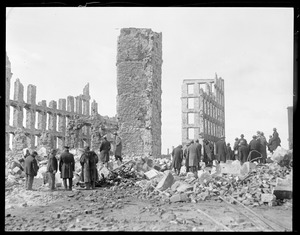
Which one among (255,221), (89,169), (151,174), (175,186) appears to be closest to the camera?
(255,221)

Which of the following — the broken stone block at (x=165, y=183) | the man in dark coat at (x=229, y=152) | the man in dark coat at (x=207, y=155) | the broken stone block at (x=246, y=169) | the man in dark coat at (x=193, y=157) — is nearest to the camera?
the broken stone block at (x=165, y=183)

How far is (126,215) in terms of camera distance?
8.35 meters

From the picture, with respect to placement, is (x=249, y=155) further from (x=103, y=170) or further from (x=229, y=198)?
(x=103, y=170)

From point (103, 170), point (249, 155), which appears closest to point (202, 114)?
point (249, 155)

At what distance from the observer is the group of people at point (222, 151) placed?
39.0 feet

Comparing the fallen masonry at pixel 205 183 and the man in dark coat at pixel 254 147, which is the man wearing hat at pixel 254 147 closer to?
the man in dark coat at pixel 254 147

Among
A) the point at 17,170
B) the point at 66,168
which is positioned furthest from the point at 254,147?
the point at 17,170

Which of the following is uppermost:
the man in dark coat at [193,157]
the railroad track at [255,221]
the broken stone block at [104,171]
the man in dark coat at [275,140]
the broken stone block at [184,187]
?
the man in dark coat at [275,140]

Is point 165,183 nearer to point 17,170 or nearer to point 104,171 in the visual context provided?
point 104,171

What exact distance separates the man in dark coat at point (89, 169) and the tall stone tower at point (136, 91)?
4563mm

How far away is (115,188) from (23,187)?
240 cm

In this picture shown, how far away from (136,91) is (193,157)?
4435mm

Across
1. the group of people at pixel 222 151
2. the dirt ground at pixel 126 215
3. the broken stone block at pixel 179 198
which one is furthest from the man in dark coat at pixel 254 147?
the broken stone block at pixel 179 198

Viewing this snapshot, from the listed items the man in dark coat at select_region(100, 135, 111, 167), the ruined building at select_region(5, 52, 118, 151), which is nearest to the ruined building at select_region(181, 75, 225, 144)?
the ruined building at select_region(5, 52, 118, 151)
